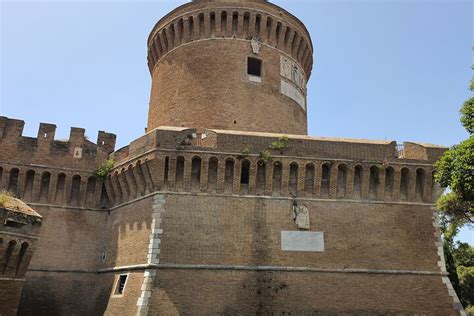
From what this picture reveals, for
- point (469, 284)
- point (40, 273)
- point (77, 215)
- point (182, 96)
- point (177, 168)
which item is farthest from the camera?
Result: point (469, 284)

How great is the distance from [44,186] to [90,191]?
6.04 ft

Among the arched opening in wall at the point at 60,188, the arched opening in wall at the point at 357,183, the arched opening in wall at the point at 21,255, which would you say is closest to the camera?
the arched opening in wall at the point at 21,255

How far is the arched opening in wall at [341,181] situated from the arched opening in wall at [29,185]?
1218 cm

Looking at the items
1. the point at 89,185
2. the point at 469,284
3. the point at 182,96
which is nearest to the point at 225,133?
the point at 182,96

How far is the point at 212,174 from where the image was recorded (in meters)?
14.9

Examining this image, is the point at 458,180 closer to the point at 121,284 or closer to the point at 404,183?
the point at 404,183

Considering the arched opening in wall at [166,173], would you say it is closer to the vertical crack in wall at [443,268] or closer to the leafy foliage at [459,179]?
the leafy foliage at [459,179]

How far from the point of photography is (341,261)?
1435 centimetres

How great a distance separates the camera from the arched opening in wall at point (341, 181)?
598 inches

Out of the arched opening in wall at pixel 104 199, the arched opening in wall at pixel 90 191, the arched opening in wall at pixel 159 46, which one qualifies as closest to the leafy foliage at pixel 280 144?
the arched opening in wall at pixel 104 199

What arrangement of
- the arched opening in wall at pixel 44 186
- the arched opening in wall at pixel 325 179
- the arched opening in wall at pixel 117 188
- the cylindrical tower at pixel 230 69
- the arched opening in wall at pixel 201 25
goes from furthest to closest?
the arched opening in wall at pixel 201 25
the cylindrical tower at pixel 230 69
the arched opening in wall at pixel 44 186
the arched opening in wall at pixel 117 188
the arched opening in wall at pixel 325 179

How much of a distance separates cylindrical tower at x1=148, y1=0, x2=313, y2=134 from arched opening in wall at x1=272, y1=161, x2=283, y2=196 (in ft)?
12.4

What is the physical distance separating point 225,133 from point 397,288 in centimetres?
796

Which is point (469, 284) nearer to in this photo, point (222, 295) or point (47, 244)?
point (222, 295)
